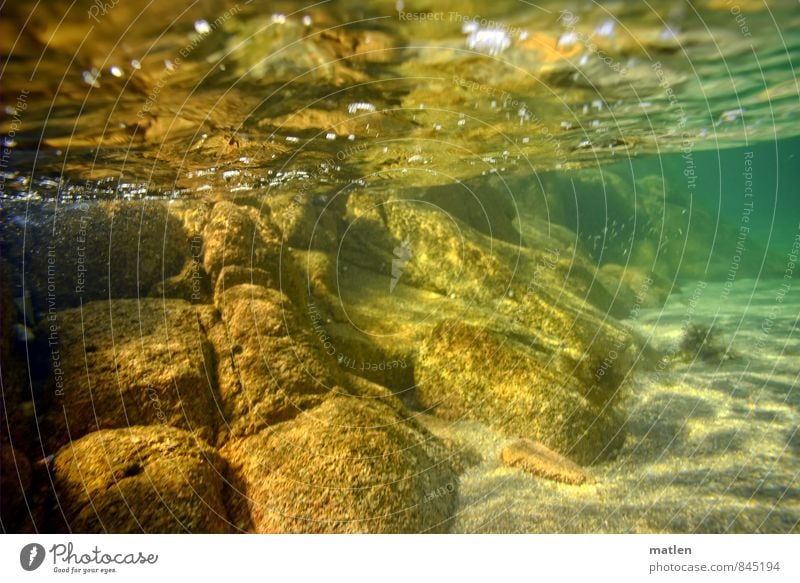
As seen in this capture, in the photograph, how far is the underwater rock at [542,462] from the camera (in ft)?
13.4

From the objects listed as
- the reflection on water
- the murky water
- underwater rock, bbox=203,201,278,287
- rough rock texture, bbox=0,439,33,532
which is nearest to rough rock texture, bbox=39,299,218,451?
the murky water

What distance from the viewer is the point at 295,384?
14.6 feet

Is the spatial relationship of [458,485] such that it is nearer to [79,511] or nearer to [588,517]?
[588,517]

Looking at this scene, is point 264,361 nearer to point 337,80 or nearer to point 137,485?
point 137,485

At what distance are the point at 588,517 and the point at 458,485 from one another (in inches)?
50.3

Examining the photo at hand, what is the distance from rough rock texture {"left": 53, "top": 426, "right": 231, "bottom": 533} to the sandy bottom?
2.38 m

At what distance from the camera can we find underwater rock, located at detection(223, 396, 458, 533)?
134 inches

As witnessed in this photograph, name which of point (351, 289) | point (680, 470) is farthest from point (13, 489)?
point (680, 470)

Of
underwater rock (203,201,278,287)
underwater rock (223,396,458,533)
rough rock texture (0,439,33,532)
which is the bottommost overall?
underwater rock (223,396,458,533)

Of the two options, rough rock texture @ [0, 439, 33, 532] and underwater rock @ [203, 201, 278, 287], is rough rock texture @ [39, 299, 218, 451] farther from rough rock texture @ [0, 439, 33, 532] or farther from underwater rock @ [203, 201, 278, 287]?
underwater rock @ [203, 201, 278, 287]

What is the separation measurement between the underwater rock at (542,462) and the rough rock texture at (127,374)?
345 centimetres

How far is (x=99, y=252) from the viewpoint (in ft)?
19.5

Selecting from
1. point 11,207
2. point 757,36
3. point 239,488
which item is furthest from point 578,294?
point 11,207

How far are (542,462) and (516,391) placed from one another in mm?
1050
